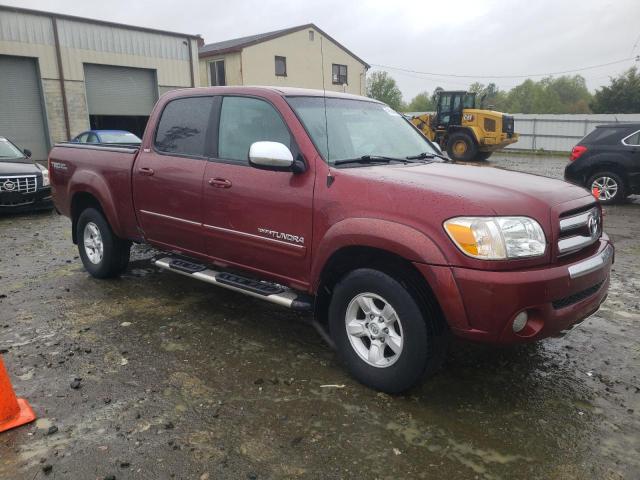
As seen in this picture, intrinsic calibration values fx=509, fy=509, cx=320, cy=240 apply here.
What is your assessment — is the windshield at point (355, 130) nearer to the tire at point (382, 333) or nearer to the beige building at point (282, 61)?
the tire at point (382, 333)

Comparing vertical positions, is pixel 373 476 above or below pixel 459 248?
below

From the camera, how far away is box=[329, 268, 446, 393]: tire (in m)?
3.00

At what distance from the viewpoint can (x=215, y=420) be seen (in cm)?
297

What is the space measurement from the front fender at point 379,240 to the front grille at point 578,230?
2.53 ft

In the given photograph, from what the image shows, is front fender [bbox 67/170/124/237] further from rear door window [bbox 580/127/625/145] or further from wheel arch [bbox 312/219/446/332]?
rear door window [bbox 580/127/625/145]

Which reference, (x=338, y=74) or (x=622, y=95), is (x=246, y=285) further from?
(x=622, y=95)

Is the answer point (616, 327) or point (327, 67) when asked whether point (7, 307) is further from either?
point (327, 67)

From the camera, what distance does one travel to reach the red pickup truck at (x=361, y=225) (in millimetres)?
2799

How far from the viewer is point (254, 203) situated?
377 cm

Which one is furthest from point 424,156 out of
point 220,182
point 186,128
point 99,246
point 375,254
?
point 99,246

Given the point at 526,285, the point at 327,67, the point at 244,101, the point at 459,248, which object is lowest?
the point at 526,285

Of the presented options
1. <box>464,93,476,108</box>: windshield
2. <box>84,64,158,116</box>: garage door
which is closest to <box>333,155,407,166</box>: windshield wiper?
<box>464,93,476,108</box>: windshield

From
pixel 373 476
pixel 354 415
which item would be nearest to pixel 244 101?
pixel 354 415

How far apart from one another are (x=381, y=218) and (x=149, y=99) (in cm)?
2228
